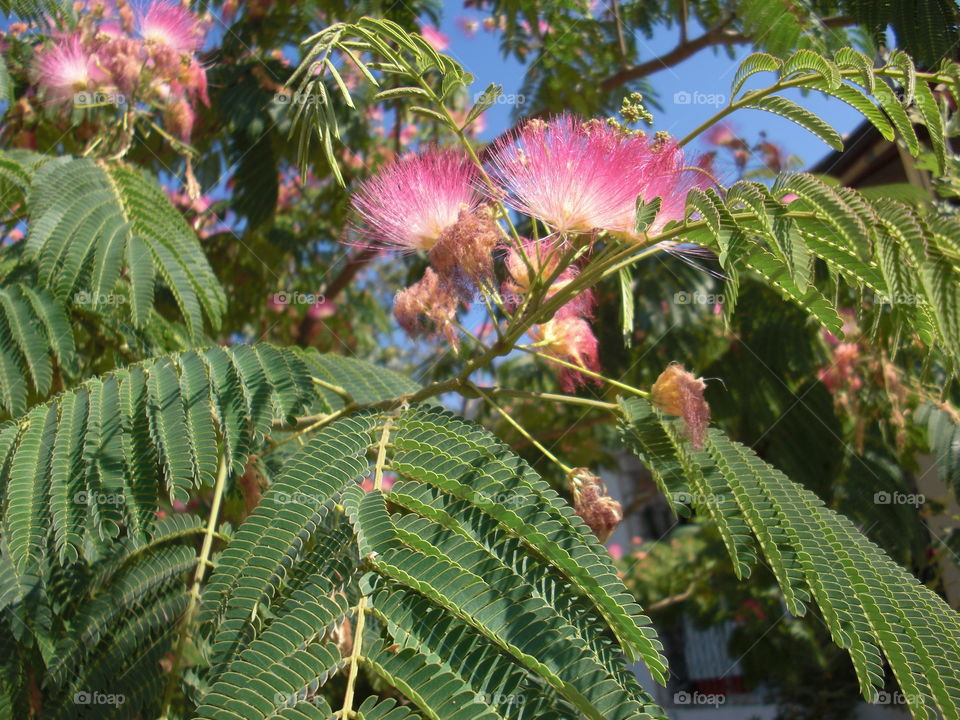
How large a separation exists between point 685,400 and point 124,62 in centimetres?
297

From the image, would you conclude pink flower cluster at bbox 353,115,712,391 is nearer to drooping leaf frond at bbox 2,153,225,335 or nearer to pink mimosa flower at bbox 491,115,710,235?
pink mimosa flower at bbox 491,115,710,235

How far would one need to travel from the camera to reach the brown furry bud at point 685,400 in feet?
5.77

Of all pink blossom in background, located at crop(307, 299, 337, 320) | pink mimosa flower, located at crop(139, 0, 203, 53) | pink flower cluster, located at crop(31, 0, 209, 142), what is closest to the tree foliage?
pink flower cluster, located at crop(31, 0, 209, 142)

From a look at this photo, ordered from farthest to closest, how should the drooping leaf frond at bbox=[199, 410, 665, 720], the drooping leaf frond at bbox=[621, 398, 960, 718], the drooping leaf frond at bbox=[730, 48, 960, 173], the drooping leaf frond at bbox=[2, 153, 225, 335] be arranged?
the drooping leaf frond at bbox=[2, 153, 225, 335] → the drooping leaf frond at bbox=[730, 48, 960, 173] → the drooping leaf frond at bbox=[621, 398, 960, 718] → the drooping leaf frond at bbox=[199, 410, 665, 720]

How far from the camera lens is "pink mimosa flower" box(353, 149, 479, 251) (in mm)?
1858

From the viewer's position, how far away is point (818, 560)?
155cm

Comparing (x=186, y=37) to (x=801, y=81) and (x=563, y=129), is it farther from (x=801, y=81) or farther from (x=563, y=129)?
(x=801, y=81)

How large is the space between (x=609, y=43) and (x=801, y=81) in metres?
3.89

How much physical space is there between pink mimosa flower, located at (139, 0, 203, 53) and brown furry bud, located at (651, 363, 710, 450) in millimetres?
2978

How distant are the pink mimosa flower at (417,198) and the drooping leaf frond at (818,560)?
24.4 inches

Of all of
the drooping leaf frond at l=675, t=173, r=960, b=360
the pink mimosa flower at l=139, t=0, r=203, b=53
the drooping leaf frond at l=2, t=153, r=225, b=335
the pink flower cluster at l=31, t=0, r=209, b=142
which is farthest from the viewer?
the pink mimosa flower at l=139, t=0, r=203, b=53

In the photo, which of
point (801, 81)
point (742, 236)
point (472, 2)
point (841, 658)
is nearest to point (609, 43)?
point (472, 2)

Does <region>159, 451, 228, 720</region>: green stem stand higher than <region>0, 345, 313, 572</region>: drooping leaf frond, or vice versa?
<region>0, 345, 313, 572</region>: drooping leaf frond

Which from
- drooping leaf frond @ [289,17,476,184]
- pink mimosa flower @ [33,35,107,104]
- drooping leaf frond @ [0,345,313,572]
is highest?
pink mimosa flower @ [33,35,107,104]
